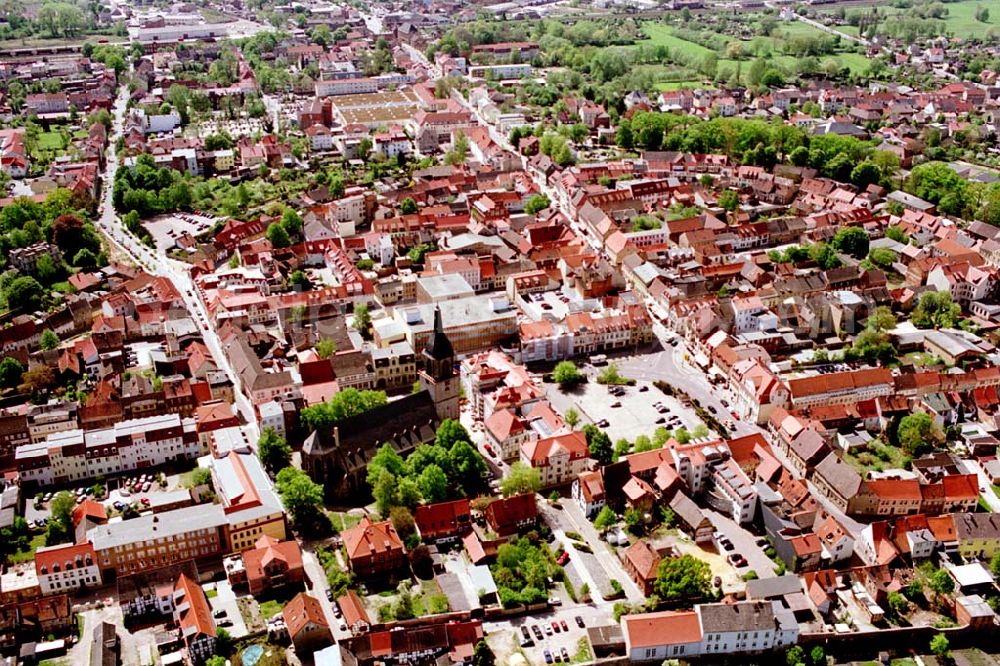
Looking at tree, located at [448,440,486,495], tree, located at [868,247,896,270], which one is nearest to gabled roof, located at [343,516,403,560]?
tree, located at [448,440,486,495]

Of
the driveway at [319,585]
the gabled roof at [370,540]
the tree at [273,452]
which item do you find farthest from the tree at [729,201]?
the driveway at [319,585]

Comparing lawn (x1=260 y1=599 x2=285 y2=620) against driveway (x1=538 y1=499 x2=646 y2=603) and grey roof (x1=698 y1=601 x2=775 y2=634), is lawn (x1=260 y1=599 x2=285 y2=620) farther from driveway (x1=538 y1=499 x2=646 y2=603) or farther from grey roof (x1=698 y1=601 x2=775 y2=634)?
grey roof (x1=698 y1=601 x2=775 y2=634)

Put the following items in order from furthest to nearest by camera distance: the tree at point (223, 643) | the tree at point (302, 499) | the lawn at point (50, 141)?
the lawn at point (50, 141)
the tree at point (302, 499)
the tree at point (223, 643)

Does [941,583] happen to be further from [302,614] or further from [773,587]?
[302,614]

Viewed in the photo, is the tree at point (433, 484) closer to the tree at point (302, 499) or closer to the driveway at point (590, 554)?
the tree at point (302, 499)

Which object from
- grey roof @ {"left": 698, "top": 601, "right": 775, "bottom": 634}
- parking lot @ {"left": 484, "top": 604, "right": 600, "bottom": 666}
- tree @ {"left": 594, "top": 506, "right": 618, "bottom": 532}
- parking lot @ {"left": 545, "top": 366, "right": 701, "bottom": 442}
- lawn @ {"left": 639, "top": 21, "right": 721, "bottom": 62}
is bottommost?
parking lot @ {"left": 545, "top": 366, "right": 701, "bottom": 442}

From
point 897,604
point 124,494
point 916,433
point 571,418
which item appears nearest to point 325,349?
point 124,494

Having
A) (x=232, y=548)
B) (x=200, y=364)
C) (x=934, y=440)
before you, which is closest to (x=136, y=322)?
(x=200, y=364)
